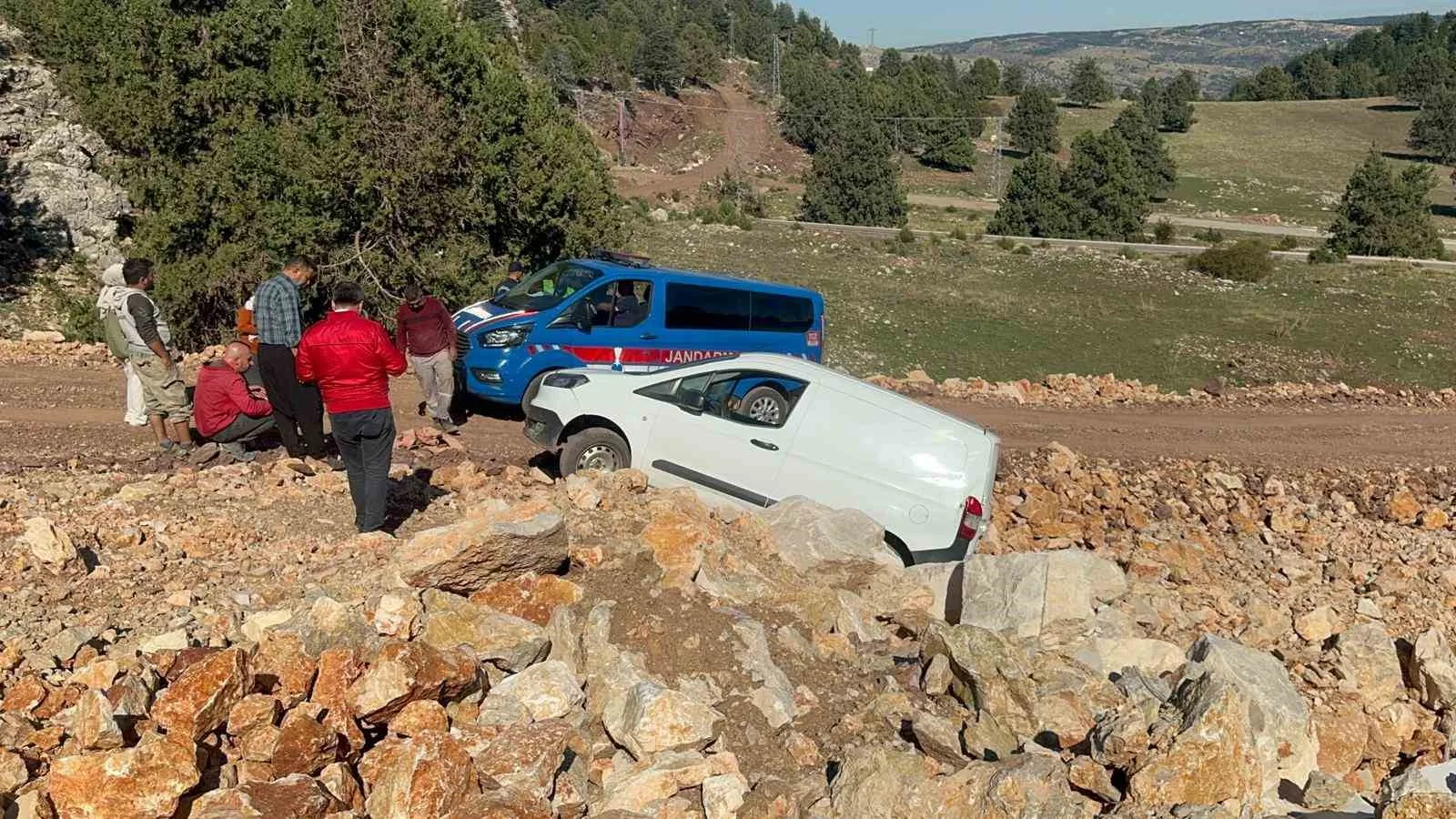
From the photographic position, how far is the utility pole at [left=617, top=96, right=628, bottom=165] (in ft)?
261

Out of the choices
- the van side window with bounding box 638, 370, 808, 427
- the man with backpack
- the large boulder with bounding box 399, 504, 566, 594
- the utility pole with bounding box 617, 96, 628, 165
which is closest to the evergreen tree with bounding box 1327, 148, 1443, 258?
the van side window with bounding box 638, 370, 808, 427

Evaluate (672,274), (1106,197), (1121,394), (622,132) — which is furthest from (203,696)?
(622,132)

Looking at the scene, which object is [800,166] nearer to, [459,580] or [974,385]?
[974,385]

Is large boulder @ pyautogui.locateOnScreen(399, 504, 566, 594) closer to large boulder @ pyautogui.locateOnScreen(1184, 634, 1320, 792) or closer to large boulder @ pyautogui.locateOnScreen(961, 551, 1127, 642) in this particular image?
large boulder @ pyautogui.locateOnScreen(961, 551, 1127, 642)

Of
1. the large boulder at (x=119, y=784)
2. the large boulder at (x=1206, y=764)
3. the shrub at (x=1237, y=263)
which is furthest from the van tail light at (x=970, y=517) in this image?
the shrub at (x=1237, y=263)

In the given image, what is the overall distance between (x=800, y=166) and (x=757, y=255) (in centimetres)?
4881

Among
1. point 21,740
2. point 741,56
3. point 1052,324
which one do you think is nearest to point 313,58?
point 21,740

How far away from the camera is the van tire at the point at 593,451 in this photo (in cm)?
1055

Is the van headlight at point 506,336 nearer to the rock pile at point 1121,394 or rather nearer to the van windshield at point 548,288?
the van windshield at point 548,288

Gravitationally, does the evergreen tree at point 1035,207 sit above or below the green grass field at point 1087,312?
above

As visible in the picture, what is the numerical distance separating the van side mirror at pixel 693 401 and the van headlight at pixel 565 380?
992 mm

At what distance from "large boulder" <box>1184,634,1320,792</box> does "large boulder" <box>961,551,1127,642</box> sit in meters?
1.33

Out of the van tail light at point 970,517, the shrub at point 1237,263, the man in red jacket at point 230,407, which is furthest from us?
the shrub at point 1237,263

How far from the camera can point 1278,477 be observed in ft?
50.1
